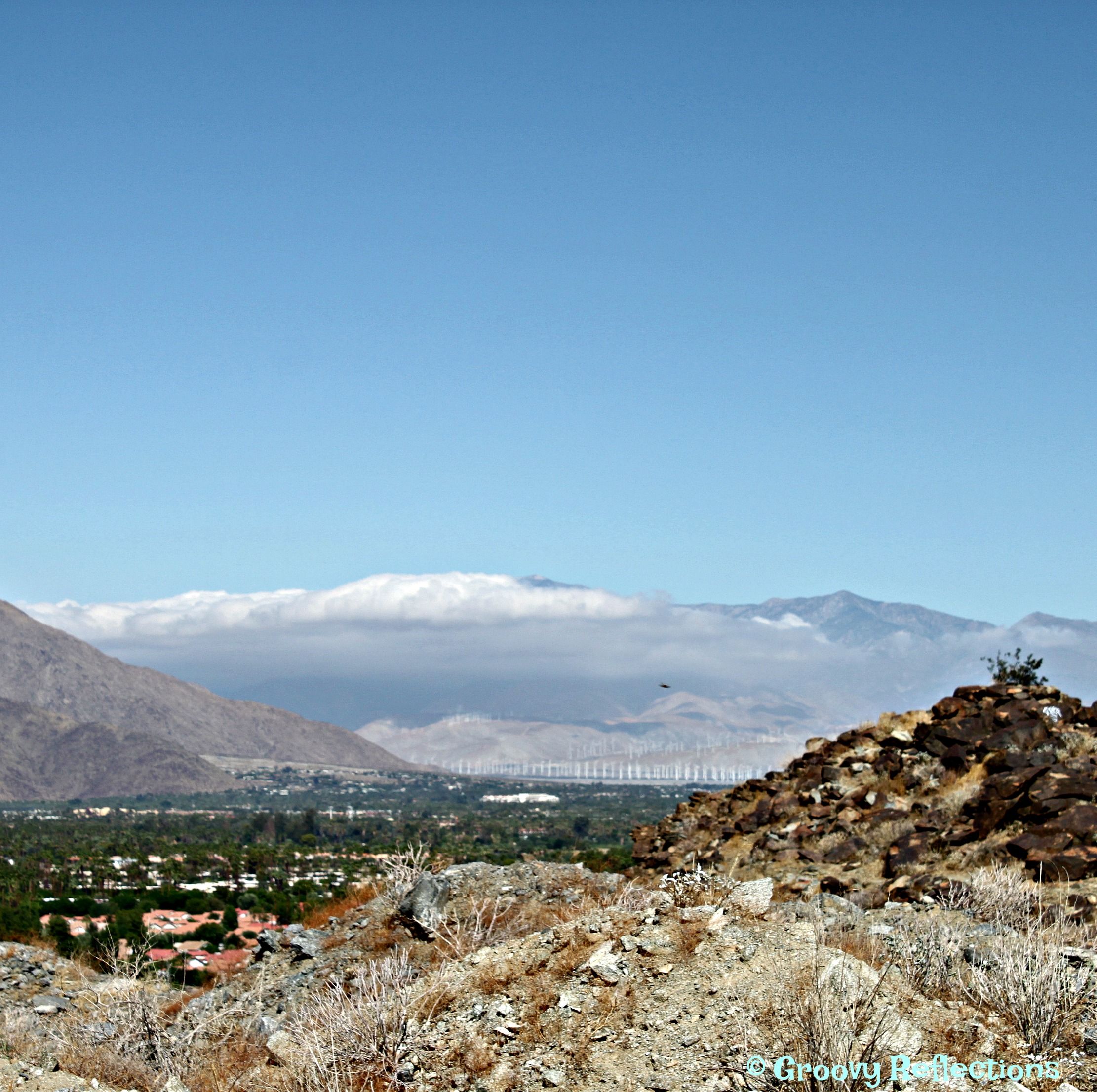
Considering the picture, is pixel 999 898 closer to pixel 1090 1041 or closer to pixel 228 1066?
pixel 1090 1041

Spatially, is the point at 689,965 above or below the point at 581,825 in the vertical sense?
above

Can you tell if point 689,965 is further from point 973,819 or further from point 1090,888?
point 973,819

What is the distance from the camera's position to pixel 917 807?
78.1 feet

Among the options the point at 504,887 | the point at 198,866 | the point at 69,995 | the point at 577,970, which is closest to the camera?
the point at 577,970

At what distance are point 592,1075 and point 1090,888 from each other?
11138mm

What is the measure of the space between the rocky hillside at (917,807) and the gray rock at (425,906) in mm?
7305

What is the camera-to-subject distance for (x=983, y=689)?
29516 mm

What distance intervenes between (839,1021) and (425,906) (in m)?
11.3

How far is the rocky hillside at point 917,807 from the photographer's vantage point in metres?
19.9

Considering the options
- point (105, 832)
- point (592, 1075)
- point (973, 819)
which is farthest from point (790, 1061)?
point (105, 832)

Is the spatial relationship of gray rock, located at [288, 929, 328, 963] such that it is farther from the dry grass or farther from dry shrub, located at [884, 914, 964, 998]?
dry shrub, located at [884, 914, 964, 998]

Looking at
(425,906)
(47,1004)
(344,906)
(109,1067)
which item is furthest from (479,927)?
(47,1004)

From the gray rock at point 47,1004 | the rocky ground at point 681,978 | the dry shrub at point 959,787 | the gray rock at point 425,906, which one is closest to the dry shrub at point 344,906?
the rocky ground at point 681,978

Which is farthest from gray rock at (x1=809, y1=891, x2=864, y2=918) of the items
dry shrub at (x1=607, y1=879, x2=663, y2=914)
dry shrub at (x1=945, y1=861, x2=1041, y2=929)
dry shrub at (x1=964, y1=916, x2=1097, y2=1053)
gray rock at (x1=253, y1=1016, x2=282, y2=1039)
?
gray rock at (x1=253, y1=1016, x2=282, y2=1039)
